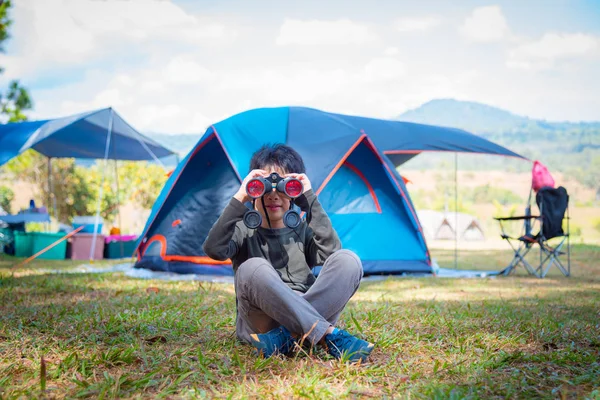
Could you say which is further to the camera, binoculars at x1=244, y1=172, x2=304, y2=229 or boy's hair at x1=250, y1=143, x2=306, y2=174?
boy's hair at x1=250, y1=143, x2=306, y2=174

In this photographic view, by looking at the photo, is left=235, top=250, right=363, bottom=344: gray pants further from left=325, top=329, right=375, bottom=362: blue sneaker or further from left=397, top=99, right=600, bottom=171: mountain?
left=397, top=99, right=600, bottom=171: mountain

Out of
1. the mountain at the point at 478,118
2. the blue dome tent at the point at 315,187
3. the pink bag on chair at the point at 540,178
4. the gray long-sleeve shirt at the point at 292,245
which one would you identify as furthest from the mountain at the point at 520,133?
the gray long-sleeve shirt at the point at 292,245

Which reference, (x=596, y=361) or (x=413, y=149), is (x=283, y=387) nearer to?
(x=596, y=361)

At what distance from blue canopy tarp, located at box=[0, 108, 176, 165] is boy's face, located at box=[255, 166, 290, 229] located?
5.07m

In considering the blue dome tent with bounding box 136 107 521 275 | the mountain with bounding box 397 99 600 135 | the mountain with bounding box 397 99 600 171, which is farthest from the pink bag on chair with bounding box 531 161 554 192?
the mountain with bounding box 397 99 600 135

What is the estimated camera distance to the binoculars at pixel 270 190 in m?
1.99

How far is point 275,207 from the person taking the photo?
2.13m

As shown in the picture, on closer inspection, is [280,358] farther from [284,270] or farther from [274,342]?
[284,270]

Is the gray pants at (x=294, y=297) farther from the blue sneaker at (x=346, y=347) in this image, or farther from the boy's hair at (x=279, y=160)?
the boy's hair at (x=279, y=160)

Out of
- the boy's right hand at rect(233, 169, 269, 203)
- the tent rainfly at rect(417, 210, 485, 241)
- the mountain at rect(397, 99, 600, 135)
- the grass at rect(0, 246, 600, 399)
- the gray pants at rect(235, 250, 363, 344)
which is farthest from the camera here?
the mountain at rect(397, 99, 600, 135)

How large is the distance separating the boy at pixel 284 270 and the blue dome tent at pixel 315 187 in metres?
2.86

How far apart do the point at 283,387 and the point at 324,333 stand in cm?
28

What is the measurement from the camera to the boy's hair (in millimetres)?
2250

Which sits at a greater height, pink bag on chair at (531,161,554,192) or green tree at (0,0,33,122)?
green tree at (0,0,33,122)
